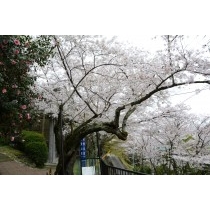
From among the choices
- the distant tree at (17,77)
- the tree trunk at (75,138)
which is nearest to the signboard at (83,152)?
the tree trunk at (75,138)

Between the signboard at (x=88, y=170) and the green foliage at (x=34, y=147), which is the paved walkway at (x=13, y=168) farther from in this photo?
the signboard at (x=88, y=170)

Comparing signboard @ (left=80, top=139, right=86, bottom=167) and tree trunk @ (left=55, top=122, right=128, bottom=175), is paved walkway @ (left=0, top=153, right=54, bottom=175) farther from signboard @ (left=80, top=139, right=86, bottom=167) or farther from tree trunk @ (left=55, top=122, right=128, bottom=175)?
signboard @ (left=80, top=139, right=86, bottom=167)

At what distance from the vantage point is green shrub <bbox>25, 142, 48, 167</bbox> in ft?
11.7

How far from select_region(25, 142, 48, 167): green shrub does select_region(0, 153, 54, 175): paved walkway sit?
0.11 m

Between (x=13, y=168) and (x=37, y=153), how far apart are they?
334 mm

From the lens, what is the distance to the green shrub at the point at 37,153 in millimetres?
3562

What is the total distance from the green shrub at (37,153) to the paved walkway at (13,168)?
11 cm

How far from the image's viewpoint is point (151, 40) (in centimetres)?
362

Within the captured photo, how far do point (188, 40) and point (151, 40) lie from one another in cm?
47

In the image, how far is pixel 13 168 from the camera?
3467 mm
